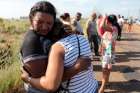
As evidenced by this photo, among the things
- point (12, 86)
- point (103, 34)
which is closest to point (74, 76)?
point (12, 86)

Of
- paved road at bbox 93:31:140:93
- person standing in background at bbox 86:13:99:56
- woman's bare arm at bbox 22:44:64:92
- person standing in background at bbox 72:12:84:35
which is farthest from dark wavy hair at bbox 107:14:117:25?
person standing in background at bbox 86:13:99:56

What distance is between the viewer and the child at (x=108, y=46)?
940 cm

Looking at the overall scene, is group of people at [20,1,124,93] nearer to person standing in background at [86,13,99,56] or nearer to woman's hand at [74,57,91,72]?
woman's hand at [74,57,91,72]

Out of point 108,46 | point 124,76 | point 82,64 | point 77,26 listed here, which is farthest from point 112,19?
point 82,64

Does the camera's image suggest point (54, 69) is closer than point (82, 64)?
Yes

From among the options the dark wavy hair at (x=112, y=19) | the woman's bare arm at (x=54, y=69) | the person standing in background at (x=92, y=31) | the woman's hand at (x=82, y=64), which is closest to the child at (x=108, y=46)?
the dark wavy hair at (x=112, y=19)

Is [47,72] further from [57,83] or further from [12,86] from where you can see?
[12,86]

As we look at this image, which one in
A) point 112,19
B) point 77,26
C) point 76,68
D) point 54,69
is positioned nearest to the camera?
point 54,69

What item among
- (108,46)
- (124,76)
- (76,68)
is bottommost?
(124,76)

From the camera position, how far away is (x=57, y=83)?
357 centimetres

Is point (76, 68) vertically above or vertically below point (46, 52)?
below

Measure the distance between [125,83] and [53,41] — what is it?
7.70 m

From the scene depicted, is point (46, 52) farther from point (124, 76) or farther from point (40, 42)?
point (124, 76)

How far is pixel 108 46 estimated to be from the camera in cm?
949
